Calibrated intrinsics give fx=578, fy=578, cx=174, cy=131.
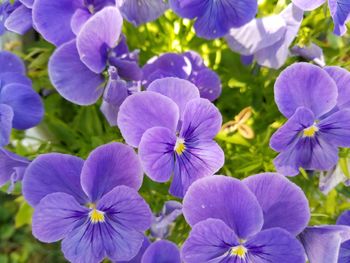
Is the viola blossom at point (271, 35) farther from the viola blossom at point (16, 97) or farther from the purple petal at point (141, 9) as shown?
the viola blossom at point (16, 97)

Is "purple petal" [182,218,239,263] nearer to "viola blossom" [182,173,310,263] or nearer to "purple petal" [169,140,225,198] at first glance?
"viola blossom" [182,173,310,263]

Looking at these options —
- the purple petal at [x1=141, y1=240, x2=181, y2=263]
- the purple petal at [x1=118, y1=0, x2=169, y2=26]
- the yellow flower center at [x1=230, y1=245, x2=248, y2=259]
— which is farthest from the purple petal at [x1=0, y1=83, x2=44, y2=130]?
the yellow flower center at [x1=230, y1=245, x2=248, y2=259]

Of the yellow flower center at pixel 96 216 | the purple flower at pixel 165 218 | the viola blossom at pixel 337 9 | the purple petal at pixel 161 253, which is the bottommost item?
the purple flower at pixel 165 218

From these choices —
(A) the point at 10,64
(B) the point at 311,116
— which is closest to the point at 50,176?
(A) the point at 10,64

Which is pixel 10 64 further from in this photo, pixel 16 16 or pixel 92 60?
pixel 92 60

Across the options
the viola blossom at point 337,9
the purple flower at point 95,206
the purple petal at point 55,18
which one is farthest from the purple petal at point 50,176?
the viola blossom at point 337,9
